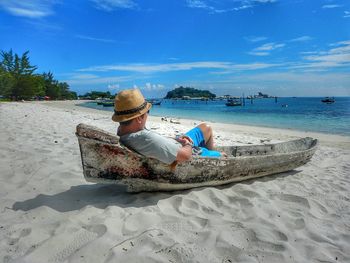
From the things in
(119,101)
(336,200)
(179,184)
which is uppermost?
(119,101)

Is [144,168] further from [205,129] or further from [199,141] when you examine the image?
[205,129]

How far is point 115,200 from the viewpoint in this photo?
350 cm

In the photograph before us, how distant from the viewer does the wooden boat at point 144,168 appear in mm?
3266

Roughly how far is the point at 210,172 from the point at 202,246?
4.80 feet

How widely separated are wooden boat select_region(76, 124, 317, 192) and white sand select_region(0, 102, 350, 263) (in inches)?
5.9

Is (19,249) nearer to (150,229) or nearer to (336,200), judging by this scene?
(150,229)

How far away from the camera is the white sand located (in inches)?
94.1

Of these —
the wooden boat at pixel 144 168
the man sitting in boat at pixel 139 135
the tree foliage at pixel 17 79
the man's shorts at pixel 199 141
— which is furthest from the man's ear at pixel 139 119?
the tree foliage at pixel 17 79

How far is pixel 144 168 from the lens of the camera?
3471mm

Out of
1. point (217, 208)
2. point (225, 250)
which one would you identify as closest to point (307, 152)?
point (217, 208)

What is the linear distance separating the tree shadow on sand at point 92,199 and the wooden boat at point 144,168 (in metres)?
0.11

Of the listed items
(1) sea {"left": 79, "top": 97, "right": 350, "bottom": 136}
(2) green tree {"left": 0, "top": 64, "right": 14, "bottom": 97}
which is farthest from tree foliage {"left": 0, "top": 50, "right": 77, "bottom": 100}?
(1) sea {"left": 79, "top": 97, "right": 350, "bottom": 136}

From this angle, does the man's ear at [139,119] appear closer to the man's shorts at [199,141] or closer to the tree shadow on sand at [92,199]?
the tree shadow on sand at [92,199]

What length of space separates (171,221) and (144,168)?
790 mm
